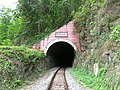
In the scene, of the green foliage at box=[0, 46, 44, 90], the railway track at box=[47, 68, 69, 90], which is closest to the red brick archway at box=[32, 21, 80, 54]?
the green foliage at box=[0, 46, 44, 90]

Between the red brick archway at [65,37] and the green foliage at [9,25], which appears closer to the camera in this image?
the red brick archway at [65,37]

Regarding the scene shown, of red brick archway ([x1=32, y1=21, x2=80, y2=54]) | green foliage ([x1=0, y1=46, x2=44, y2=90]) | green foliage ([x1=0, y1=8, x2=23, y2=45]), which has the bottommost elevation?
green foliage ([x1=0, y1=46, x2=44, y2=90])

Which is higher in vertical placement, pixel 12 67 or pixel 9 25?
pixel 9 25

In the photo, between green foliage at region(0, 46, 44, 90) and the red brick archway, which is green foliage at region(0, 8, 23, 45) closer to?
the red brick archway

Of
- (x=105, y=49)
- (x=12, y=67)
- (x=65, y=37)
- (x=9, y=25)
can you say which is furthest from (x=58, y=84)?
(x=9, y=25)

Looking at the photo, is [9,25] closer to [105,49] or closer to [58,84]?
[58,84]

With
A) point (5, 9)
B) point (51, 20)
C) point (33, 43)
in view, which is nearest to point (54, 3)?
point (51, 20)

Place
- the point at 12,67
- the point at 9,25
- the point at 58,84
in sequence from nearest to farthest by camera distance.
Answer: the point at 12,67, the point at 58,84, the point at 9,25

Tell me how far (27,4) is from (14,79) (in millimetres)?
16670

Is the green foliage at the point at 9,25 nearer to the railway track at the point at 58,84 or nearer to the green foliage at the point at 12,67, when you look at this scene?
the green foliage at the point at 12,67

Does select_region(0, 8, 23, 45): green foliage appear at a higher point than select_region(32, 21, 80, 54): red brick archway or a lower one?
higher

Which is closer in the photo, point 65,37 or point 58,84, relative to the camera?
point 58,84

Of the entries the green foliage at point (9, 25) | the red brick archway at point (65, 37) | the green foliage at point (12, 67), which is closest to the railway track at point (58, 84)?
the green foliage at point (12, 67)

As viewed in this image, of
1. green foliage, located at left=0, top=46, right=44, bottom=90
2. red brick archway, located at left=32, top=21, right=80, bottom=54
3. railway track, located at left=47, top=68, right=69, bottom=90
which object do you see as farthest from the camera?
red brick archway, located at left=32, top=21, right=80, bottom=54
